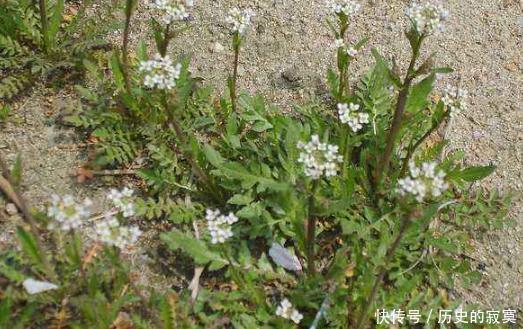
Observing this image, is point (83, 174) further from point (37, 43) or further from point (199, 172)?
point (37, 43)

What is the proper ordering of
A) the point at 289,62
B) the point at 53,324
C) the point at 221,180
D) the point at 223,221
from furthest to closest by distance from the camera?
1. the point at 289,62
2. the point at 221,180
3. the point at 53,324
4. the point at 223,221

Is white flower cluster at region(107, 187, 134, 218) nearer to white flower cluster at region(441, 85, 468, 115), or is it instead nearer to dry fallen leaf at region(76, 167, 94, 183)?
dry fallen leaf at region(76, 167, 94, 183)

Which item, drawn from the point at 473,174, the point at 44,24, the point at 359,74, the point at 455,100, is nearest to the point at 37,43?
the point at 44,24

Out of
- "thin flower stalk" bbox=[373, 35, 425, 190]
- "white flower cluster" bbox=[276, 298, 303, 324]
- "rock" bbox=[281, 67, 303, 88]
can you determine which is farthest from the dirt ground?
"white flower cluster" bbox=[276, 298, 303, 324]

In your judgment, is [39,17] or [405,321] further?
[39,17]

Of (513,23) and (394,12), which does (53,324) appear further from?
(513,23)

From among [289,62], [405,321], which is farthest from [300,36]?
[405,321]

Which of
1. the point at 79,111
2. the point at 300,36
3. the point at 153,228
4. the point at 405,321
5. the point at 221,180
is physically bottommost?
the point at 405,321
